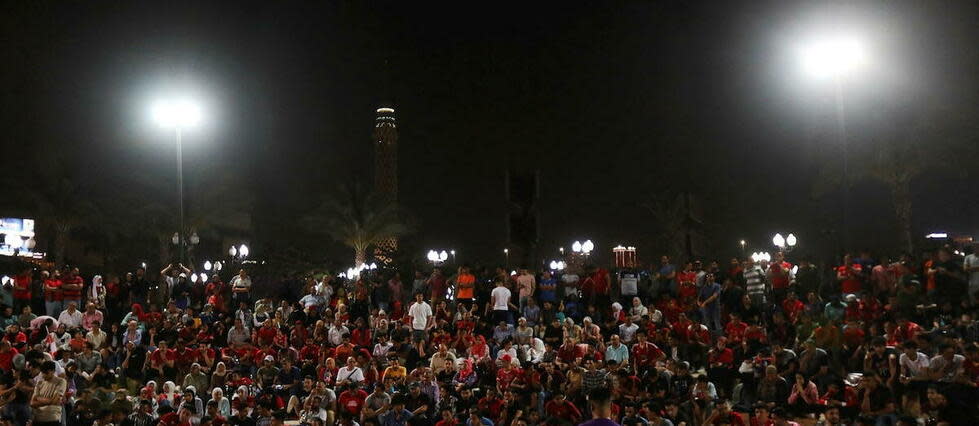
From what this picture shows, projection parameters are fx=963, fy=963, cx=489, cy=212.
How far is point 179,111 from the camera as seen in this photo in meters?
24.9

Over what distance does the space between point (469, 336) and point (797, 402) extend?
283 inches

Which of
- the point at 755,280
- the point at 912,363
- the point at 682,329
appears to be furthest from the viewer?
the point at 755,280

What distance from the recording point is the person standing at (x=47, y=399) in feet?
50.5

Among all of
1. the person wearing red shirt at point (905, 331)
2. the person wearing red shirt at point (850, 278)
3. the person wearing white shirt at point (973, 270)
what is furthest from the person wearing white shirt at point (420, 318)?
the person wearing white shirt at point (973, 270)

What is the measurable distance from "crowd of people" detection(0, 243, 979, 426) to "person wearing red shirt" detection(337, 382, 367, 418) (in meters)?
0.04

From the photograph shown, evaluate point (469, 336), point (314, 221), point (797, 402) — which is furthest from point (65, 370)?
point (314, 221)

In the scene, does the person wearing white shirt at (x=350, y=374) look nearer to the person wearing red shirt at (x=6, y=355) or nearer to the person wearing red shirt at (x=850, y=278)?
the person wearing red shirt at (x=6, y=355)

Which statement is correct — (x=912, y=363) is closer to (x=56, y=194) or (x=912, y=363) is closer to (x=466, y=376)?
(x=466, y=376)

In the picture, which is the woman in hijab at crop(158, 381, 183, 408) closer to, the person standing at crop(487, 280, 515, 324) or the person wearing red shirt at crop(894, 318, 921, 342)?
the person standing at crop(487, 280, 515, 324)

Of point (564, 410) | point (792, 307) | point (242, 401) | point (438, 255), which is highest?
point (438, 255)

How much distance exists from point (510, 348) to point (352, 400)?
342 centimetres

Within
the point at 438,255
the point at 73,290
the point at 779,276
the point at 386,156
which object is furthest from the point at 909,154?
the point at 386,156

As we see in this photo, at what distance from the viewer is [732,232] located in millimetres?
47875

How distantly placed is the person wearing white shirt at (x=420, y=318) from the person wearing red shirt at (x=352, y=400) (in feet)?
13.0
